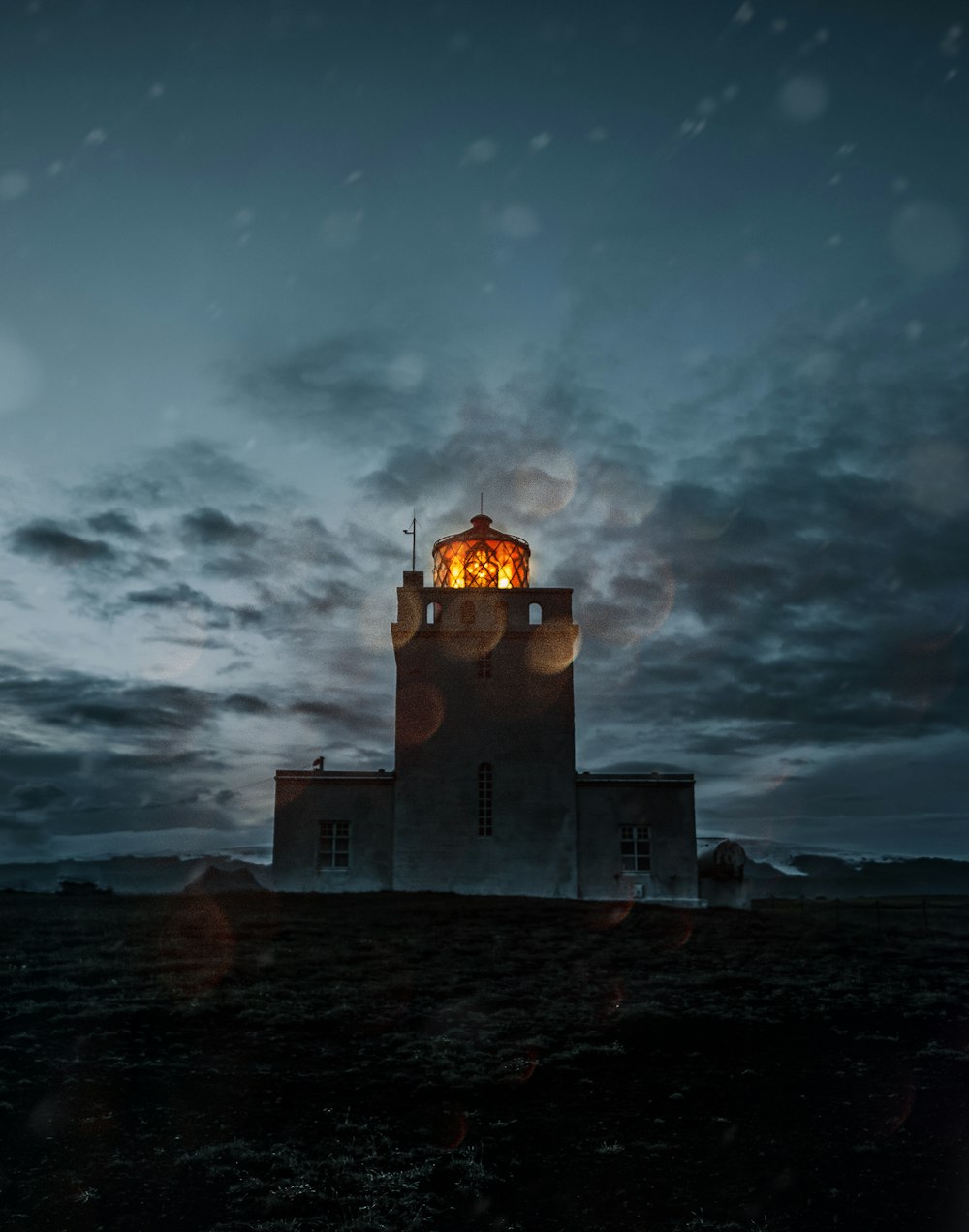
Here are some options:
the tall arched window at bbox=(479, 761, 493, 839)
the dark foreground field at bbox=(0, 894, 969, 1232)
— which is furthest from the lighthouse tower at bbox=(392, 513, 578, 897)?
the dark foreground field at bbox=(0, 894, 969, 1232)

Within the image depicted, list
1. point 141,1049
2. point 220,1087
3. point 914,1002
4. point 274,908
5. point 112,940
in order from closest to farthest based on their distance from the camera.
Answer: point 220,1087 → point 141,1049 → point 914,1002 → point 112,940 → point 274,908

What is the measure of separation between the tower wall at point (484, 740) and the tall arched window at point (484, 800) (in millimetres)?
96

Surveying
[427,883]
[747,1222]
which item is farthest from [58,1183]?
[427,883]

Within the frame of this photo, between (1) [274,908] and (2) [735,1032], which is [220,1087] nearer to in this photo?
(2) [735,1032]

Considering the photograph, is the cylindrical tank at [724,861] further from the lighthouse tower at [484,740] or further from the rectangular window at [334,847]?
the rectangular window at [334,847]

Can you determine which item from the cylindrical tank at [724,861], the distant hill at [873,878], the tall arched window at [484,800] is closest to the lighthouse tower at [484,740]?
the tall arched window at [484,800]

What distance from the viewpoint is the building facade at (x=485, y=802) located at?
29719 mm

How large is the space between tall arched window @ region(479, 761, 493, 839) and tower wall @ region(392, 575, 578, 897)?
0.31 ft

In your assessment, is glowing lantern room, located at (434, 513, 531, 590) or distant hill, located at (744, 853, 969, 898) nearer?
glowing lantern room, located at (434, 513, 531, 590)

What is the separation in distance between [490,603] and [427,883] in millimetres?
9096

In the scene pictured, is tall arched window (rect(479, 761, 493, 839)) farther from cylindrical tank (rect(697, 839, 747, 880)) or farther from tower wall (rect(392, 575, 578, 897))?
cylindrical tank (rect(697, 839, 747, 880))

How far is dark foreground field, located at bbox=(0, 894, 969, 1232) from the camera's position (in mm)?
7789

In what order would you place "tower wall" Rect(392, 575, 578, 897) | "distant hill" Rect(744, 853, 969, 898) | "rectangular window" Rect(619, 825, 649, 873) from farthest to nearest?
1. "distant hill" Rect(744, 853, 969, 898)
2. "rectangular window" Rect(619, 825, 649, 873)
3. "tower wall" Rect(392, 575, 578, 897)

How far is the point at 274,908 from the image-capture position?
25.5 m
